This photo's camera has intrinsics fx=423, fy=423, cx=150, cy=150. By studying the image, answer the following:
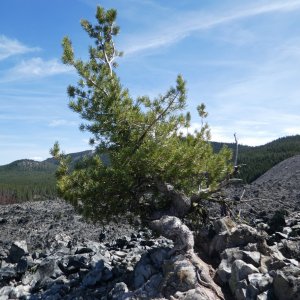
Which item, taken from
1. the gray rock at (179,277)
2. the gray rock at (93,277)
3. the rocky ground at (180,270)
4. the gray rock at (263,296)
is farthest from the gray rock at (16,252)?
the gray rock at (263,296)

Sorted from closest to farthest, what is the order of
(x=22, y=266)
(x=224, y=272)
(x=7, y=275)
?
(x=224, y=272)
(x=7, y=275)
(x=22, y=266)

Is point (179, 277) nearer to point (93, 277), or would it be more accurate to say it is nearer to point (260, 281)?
point (260, 281)

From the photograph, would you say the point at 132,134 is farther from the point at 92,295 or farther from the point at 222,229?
the point at 92,295

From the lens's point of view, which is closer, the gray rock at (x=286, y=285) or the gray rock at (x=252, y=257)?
the gray rock at (x=286, y=285)

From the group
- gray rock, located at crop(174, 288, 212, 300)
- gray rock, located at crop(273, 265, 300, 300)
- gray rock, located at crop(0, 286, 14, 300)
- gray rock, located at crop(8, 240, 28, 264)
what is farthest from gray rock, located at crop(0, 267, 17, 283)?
gray rock, located at crop(273, 265, 300, 300)

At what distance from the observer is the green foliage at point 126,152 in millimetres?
13844

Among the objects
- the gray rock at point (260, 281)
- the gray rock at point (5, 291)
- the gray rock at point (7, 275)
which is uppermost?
the gray rock at point (260, 281)

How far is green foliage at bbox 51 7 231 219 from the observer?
13844 millimetres

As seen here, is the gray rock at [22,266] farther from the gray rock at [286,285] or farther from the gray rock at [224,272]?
the gray rock at [286,285]

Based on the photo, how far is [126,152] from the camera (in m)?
13.7

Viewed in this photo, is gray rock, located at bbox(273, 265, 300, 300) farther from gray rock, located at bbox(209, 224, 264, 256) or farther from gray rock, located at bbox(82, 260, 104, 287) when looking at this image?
gray rock, located at bbox(82, 260, 104, 287)

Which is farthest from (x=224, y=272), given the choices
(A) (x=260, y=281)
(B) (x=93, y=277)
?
(B) (x=93, y=277)

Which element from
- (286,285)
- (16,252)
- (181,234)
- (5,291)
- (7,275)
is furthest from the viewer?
(16,252)

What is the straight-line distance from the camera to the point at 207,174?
1498 centimetres
